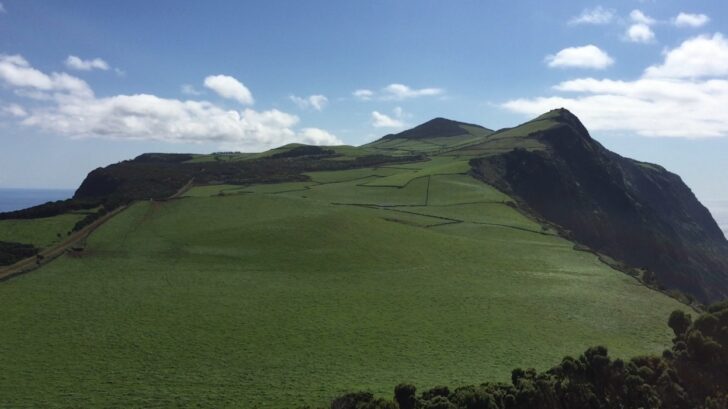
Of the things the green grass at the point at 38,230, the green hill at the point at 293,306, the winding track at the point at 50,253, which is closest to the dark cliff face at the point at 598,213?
the green hill at the point at 293,306

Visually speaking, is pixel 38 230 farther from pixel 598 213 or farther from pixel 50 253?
pixel 598 213

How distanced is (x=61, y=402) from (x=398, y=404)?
23.9 meters

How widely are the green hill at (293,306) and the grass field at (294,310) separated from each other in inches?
9.8

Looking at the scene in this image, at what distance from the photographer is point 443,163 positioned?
18750 cm

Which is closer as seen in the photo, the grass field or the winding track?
the grass field

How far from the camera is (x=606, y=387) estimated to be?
43125 millimetres

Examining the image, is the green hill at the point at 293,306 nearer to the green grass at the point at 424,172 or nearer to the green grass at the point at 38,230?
the green grass at the point at 38,230

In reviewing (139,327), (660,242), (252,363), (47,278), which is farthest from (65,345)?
(660,242)

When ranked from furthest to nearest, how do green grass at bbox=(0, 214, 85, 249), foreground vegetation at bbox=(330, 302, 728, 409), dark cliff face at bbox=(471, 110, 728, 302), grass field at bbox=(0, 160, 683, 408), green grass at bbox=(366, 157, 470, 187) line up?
dark cliff face at bbox=(471, 110, 728, 302), green grass at bbox=(366, 157, 470, 187), green grass at bbox=(0, 214, 85, 249), grass field at bbox=(0, 160, 683, 408), foreground vegetation at bbox=(330, 302, 728, 409)

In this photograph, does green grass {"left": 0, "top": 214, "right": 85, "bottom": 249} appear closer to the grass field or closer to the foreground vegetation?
the grass field

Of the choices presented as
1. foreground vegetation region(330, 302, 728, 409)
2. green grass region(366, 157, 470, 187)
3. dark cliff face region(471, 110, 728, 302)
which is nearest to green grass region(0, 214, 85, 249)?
foreground vegetation region(330, 302, 728, 409)

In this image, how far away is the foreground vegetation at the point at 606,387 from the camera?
37.3 m

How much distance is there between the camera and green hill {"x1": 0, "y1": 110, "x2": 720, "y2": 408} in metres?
41.9

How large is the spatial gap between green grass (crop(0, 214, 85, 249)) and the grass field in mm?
5905
